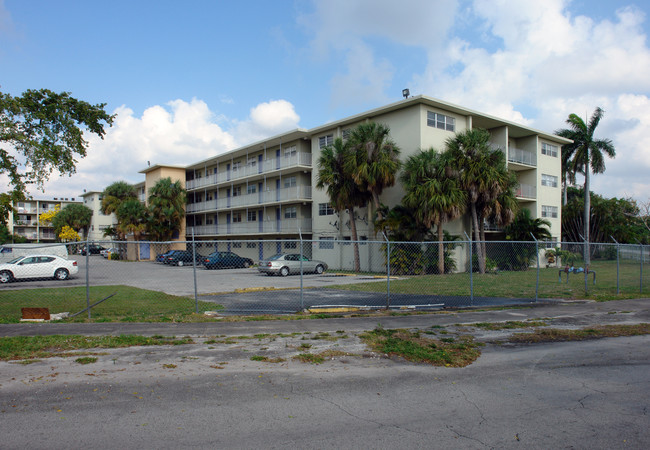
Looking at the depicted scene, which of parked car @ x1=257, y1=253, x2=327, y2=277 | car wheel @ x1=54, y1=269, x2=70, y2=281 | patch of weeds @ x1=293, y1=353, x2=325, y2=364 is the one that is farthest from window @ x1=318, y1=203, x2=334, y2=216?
patch of weeds @ x1=293, y1=353, x2=325, y2=364

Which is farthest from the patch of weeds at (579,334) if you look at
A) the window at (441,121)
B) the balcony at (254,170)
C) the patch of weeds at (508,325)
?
the balcony at (254,170)

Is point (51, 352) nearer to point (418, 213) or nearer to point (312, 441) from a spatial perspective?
point (312, 441)

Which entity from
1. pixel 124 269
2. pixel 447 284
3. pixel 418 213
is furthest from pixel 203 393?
pixel 418 213

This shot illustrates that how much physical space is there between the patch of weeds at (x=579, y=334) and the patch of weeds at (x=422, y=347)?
3.71 ft

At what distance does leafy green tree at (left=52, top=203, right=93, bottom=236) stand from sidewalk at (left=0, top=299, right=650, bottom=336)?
248 feet

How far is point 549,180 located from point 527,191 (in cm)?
358

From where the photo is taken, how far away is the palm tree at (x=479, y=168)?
1003 inches

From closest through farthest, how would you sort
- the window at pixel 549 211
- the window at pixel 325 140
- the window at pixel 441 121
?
the window at pixel 441 121 → the window at pixel 325 140 → the window at pixel 549 211

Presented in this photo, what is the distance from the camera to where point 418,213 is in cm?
2541

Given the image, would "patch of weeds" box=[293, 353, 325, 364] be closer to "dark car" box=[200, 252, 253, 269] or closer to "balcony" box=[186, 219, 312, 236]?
"dark car" box=[200, 252, 253, 269]

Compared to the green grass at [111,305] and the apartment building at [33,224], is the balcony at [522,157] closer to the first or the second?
the green grass at [111,305]

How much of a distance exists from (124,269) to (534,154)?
31.9 meters

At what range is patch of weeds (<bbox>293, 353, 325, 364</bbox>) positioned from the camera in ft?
22.7

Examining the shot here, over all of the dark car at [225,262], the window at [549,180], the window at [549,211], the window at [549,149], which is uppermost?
the window at [549,149]
